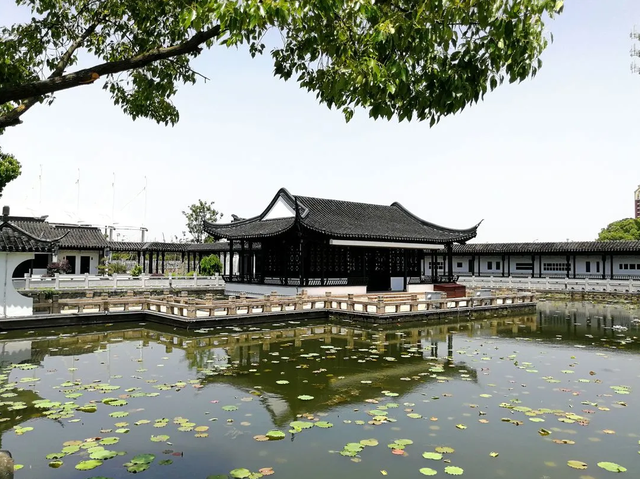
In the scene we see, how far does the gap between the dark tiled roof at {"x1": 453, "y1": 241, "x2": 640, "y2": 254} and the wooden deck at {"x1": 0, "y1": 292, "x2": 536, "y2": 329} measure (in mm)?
18001

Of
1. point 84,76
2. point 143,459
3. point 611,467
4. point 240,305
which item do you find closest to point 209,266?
point 240,305

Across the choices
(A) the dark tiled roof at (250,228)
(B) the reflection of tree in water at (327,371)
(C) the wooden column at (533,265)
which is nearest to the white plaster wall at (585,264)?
(C) the wooden column at (533,265)

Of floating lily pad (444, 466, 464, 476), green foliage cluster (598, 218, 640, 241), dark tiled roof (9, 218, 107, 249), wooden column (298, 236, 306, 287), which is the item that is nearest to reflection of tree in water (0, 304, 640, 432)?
floating lily pad (444, 466, 464, 476)

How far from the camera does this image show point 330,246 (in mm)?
24359

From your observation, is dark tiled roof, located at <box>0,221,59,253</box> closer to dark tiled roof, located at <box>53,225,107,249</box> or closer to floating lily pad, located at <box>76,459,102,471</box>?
floating lily pad, located at <box>76,459,102,471</box>

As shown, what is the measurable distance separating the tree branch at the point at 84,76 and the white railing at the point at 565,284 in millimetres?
27031

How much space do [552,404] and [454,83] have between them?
18.0 feet

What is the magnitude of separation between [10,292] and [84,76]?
1221cm

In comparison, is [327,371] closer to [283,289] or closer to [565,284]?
[283,289]

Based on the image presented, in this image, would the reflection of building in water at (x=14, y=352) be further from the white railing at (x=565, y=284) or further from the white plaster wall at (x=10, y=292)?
the white railing at (x=565, y=284)

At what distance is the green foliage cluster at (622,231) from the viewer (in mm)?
55875

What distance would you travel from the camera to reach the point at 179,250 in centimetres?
4028

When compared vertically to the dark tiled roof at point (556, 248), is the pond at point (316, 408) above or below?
below

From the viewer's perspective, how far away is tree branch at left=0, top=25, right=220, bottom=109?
4.03m
